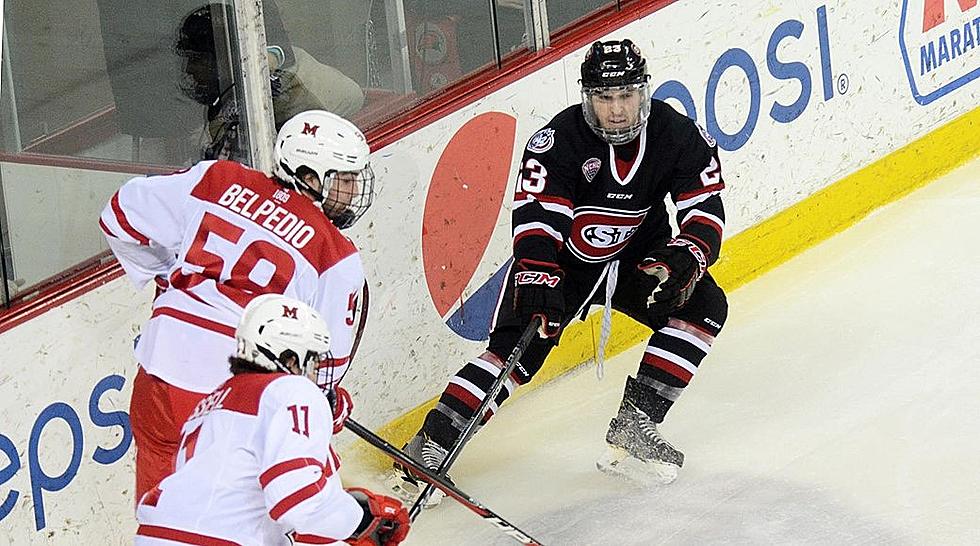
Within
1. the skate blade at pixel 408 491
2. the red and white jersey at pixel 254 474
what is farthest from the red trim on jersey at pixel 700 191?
the red and white jersey at pixel 254 474

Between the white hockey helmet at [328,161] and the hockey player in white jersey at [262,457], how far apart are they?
485mm

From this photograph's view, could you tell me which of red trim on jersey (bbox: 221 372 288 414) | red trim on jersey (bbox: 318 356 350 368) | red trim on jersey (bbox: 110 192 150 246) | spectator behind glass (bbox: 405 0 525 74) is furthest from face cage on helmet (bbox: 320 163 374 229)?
spectator behind glass (bbox: 405 0 525 74)

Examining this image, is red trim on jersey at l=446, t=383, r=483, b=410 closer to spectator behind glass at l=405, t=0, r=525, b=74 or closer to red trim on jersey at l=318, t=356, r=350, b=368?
red trim on jersey at l=318, t=356, r=350, b=368

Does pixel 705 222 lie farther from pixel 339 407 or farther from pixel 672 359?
pixel 339 407

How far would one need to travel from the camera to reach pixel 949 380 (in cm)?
399

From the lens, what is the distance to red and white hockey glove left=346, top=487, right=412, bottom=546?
2529 millimetres

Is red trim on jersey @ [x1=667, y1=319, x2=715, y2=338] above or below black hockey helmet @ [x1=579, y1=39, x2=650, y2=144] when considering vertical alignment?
below

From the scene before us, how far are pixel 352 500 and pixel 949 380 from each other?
2.04 m

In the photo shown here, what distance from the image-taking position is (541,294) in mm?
3561

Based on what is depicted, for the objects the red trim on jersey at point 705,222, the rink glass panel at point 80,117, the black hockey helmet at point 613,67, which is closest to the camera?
the rink glass panel at point 80,117

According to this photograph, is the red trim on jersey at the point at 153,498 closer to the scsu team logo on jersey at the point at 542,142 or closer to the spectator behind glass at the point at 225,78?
the spectator behind glass at the point at 225,78

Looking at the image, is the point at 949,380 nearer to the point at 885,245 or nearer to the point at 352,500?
the point at 885,245

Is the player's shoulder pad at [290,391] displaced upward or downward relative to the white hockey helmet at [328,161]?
downward

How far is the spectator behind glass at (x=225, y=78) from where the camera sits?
369 cm
